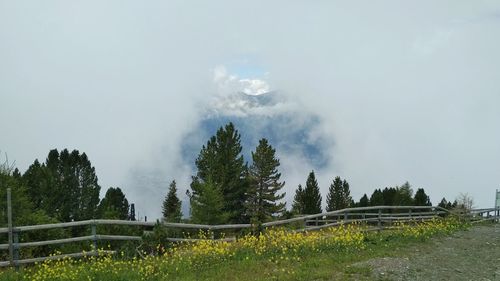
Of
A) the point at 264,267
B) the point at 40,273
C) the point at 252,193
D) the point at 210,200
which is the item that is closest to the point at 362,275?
the point at 264,267

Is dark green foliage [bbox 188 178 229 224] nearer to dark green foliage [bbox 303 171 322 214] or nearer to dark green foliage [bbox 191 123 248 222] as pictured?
dark green foliage [bbox 191 123 248 222]

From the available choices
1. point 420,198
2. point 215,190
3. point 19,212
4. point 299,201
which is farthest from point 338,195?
point 19,212

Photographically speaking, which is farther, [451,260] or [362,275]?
[451,260]

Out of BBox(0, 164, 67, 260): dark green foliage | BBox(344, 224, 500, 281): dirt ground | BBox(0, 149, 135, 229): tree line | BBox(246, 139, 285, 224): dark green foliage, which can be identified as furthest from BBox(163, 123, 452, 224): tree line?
BBox(344, 224, 500, 281): dirt ground

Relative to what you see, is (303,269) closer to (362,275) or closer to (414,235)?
(362,275)

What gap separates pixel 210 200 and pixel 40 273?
94.8 feet

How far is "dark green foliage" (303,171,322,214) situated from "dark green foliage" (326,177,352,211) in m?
9.87

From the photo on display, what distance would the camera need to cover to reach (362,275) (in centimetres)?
1083

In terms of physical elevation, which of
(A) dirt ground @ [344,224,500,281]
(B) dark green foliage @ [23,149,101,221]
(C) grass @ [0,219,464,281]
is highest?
(B) dark green foliage @ [23,149,101,221]

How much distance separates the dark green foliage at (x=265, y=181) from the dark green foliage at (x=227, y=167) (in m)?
2.40

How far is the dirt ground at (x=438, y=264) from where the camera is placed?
36.3 ft

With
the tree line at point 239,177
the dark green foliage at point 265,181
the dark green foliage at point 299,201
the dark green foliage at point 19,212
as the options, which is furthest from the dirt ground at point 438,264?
the dark green foliage at point 299,201

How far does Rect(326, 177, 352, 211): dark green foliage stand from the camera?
93188mm

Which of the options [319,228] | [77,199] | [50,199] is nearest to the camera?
[319,228]
